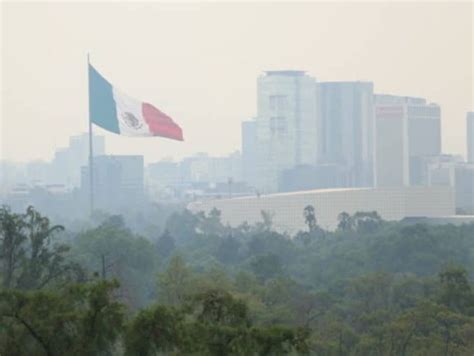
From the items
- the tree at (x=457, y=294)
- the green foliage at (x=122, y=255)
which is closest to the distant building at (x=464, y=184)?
the green foliage at (x=122, y=255)

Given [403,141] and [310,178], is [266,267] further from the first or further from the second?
[310,178]

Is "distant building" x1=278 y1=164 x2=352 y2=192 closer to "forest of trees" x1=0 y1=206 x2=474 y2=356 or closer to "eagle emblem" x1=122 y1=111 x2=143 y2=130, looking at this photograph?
"forest of trees" x1=0 y1=206 x2=474 y2=356

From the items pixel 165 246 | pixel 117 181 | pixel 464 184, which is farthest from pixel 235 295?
pixel 117 181

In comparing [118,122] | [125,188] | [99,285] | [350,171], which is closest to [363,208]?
[118,122]

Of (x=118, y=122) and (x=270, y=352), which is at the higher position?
(x=118, y=122)

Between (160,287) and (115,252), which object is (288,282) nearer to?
(160,287)

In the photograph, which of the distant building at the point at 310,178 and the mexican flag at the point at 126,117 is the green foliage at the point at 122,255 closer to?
the mexican flag at the point at 126,117
